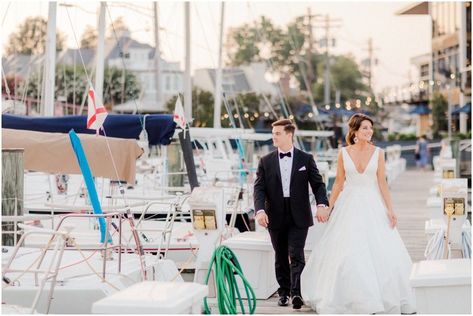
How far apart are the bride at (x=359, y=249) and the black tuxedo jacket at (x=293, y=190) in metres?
0.18

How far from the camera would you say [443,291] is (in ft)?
26.6

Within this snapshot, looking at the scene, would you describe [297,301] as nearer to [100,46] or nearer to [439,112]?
[100,46]

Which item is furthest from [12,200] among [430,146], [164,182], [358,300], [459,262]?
[430,146]

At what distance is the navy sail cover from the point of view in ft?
55.7

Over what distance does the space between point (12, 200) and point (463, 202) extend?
207 inches

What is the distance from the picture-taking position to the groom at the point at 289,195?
10.8 meters

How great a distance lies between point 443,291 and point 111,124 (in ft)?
32.1

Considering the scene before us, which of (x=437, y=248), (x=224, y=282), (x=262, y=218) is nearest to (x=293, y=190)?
(x=262, y=218)

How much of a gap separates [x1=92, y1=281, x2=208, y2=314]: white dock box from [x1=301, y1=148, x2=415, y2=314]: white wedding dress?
3.05 m

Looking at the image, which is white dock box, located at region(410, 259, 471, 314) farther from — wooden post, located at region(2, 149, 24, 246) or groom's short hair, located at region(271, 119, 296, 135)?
wooden post, located at region(2, 149, 24, 246)

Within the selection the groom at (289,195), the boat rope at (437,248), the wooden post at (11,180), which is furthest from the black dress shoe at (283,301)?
the wooden post at (11,180)

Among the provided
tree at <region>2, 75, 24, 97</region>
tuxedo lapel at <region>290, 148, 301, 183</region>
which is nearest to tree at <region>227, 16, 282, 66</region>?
tree at <region>2, 75, 24, 97</region>

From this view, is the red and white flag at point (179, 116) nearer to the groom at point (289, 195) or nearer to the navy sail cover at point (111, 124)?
the navy sail cover at point (111, 124)

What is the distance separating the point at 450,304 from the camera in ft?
26.6
